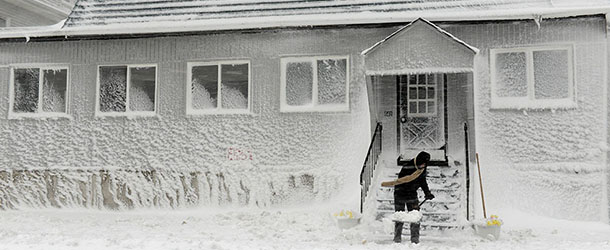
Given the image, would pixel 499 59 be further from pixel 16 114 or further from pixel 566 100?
pixel 16 114

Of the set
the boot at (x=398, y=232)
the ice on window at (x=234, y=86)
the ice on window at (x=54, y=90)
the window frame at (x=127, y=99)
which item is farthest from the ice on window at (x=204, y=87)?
the boot at (x=398, y=232)

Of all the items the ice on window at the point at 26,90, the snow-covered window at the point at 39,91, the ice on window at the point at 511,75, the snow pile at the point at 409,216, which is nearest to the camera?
the snow pile at the point at 409,216

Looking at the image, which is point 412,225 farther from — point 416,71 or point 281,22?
point 281,22

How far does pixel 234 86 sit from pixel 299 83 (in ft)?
4.71

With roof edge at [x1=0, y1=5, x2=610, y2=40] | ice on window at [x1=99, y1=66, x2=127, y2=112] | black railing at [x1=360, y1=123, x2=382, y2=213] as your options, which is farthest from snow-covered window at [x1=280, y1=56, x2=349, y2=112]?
ice on window at [x1=99, y1=66, x2=127, y2=112]

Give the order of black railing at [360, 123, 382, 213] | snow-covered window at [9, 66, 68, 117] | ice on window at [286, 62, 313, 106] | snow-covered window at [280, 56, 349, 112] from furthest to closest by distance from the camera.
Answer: snow-covered window at [9, 66, 68, 117] → ice on window at [286, 62, 313, 106] → snow-covered window at [280, 56, 349, 112] → black railing at [360, 123, 382, 213]

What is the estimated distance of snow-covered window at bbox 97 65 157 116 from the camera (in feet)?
48.1

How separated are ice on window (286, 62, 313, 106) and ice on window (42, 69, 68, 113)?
16.9 feet

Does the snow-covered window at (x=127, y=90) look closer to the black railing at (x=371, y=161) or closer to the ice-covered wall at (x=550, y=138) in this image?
the black railing at (x=371, y=161)

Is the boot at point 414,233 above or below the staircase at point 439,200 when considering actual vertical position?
below

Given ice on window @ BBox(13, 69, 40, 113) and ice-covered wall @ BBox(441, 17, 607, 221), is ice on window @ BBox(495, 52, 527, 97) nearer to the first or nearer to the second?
ice-covered wall @ BBox(441, 17, 607, 221)

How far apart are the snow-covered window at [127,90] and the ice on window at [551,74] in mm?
7968

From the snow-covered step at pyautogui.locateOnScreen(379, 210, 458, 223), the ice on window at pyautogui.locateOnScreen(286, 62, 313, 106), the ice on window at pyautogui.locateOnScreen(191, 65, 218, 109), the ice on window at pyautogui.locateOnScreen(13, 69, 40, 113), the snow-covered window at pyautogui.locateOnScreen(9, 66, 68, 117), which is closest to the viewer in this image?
the snow-covered step at pyautogui.locateOnScreen(379, 210, 458, 223)

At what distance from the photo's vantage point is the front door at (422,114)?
13438 mm
